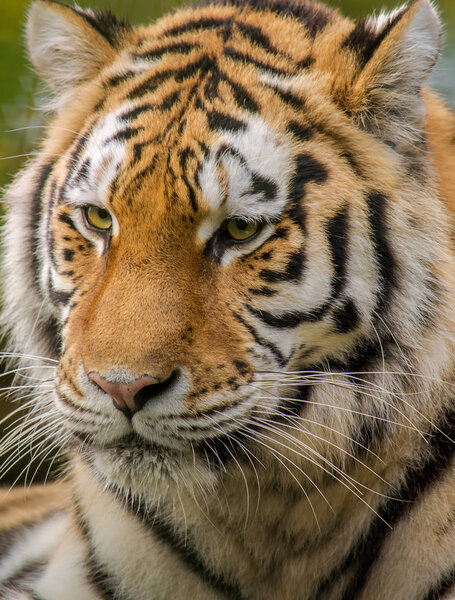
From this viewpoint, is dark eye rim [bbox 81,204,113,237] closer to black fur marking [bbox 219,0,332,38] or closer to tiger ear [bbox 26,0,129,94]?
tiger ear [bbox 26,0,129,94]

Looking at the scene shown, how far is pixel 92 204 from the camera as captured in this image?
1.87m

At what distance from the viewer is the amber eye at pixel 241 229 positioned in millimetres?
1769

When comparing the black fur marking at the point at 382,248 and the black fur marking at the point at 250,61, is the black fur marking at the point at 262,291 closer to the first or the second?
the black fur marking at the point at 382,248

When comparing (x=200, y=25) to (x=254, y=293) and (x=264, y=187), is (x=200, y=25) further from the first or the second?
(x=254, y=293)

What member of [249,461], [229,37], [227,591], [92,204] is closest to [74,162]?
[92,204]

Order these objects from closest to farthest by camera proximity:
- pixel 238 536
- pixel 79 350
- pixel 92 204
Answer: pixel 79 350, pixel 92 204, pixel 238 536

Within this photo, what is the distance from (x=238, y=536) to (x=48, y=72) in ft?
3.88

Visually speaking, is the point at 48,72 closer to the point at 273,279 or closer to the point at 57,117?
the point at 57,117

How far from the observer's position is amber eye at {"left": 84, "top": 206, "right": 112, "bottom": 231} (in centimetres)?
187

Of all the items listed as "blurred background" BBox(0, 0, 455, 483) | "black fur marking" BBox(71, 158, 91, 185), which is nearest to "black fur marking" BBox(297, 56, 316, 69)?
A: "black fur marking" BBox(71, 158, 91, 185)

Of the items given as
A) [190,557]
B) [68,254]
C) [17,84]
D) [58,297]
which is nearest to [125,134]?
[68,254]

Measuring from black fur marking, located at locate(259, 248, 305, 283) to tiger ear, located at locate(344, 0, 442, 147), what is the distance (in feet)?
1.09

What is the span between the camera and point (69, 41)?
2078mm

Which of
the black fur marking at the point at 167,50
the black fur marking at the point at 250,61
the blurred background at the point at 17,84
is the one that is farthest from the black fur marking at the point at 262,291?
the blurred background at the point at 17,84
